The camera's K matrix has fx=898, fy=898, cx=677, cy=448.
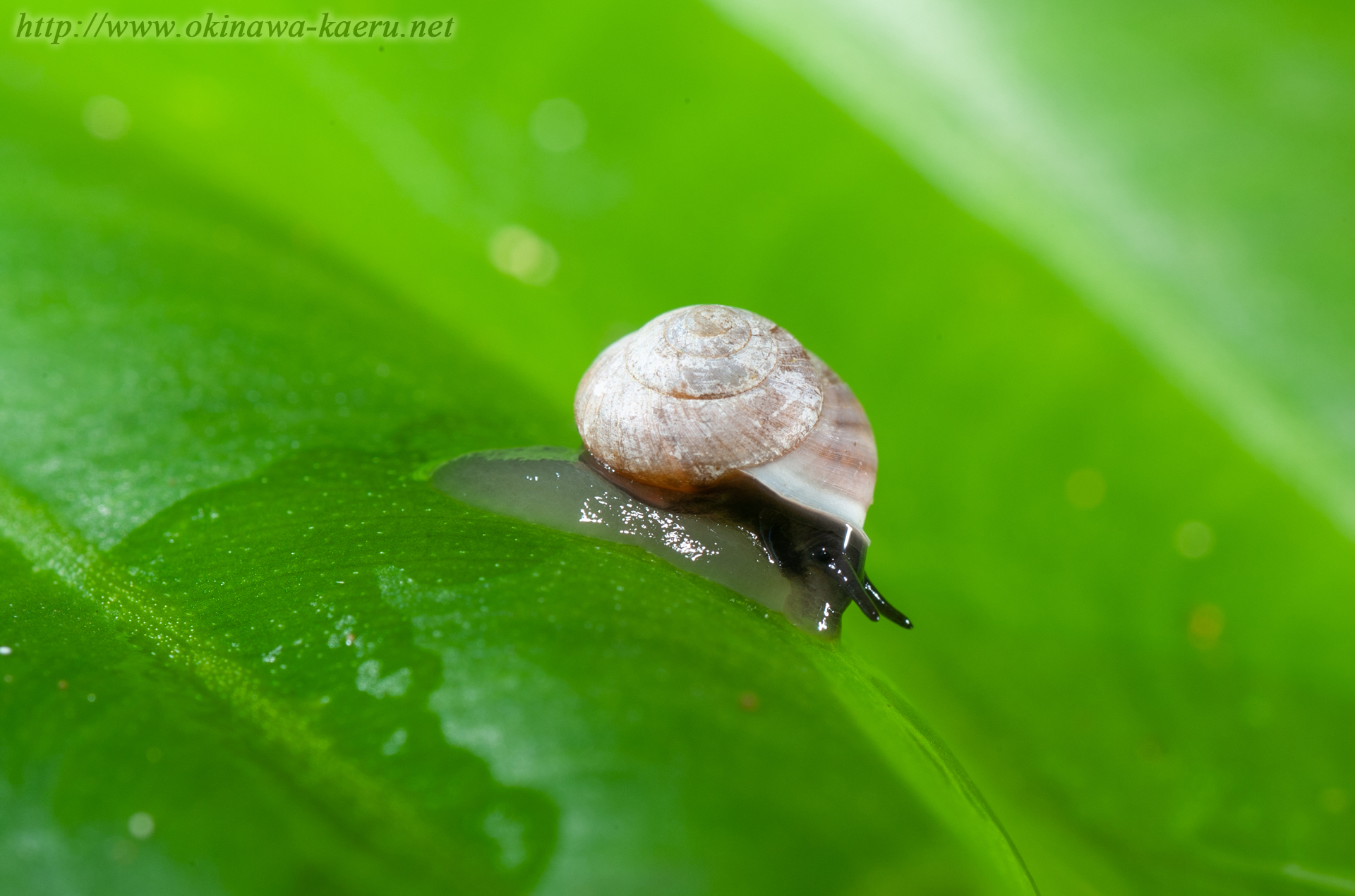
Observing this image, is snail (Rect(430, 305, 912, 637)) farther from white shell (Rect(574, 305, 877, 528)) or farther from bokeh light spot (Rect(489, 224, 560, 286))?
bokeh light spot (Rect(489, 224, 560, 286))

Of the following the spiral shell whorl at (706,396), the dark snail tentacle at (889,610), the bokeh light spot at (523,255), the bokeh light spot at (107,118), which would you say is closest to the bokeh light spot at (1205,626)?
the dark snail tentacle at (889,610)

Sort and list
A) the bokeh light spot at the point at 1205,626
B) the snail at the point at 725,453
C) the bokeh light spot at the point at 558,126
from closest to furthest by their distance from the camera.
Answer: the bokeh light spot at the point at 1205,626, the snail at the point at 725,453, the bokeh light spot at the point at 558,126

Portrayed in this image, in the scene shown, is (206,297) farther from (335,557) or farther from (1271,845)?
(1271,845)

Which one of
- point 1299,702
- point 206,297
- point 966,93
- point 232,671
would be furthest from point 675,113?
point 1299,702

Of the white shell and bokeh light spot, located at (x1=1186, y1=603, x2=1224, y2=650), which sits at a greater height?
bokeh light spot, located at (x1=1186, y1=603, x2=1224, y2=650)

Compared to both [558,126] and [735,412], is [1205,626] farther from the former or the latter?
[558,126]

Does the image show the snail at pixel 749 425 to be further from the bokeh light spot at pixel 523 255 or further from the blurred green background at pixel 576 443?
the bokeh light spot at pixel 523 255

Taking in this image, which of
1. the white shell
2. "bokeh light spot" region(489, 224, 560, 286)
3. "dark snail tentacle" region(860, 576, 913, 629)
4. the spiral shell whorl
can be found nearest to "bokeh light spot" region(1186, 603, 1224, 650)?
"dark snail tentacle" region(860, 576, 913, 629)

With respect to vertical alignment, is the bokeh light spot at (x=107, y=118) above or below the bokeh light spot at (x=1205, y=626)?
below
